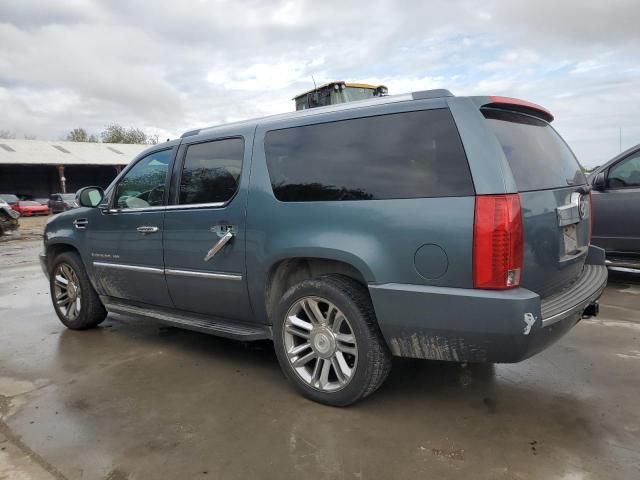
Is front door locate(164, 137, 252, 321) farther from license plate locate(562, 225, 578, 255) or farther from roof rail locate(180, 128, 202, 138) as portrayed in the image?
license plate locate(562, 225, 578, 255)

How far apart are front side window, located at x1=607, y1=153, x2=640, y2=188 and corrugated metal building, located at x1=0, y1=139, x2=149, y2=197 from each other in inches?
1343

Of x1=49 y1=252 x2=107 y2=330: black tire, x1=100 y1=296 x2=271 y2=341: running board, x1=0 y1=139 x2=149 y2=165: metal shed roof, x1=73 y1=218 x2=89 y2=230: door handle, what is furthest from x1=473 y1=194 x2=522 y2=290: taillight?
x1=0 y1=139 x2=149 y2=165: metal shed roof

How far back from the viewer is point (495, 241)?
2531 millimetres

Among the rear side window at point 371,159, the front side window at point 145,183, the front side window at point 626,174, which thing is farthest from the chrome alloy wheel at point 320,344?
the front side window at point 626,174

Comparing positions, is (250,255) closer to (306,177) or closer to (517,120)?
(306,177)

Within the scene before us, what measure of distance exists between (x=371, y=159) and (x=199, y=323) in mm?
1928

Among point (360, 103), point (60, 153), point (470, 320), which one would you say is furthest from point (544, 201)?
point (60, 153)

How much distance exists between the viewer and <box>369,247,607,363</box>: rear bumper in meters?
2.52

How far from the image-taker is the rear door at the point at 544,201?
2719 millimetres

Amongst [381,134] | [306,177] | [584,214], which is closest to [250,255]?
[306,177]

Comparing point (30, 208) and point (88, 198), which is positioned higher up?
point (88, 198)

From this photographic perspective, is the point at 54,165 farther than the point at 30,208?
Yes

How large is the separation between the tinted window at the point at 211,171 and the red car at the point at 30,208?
28.4 m

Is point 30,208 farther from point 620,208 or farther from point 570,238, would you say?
point 570,238
